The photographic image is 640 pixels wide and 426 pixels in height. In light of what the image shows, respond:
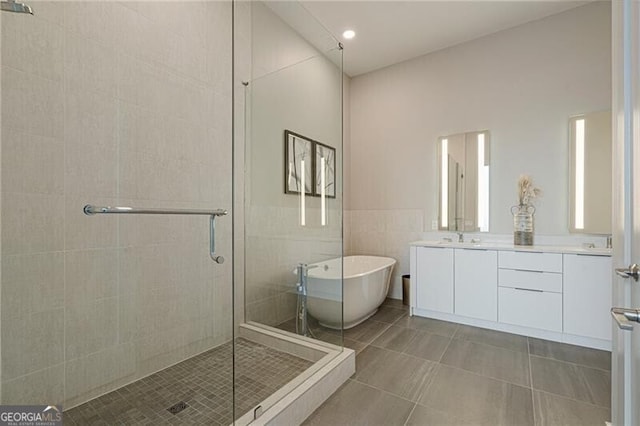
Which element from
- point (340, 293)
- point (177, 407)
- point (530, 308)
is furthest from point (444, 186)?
point (177, 407)

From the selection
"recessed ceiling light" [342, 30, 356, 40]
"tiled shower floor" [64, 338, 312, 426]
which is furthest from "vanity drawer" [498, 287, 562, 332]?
"recessed ceiling light" [342, 30, 356, 40]

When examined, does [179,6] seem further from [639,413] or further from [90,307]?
[639,413]

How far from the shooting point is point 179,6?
2.07 m

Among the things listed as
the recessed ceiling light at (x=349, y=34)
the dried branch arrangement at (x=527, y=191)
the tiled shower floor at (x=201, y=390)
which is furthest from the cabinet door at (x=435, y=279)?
the recessed ceiling light at (x=349, y=34)

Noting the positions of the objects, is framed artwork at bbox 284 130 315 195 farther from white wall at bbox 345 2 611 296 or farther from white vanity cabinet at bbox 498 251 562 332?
white vanity cabinet at bbox 498 251 562 332

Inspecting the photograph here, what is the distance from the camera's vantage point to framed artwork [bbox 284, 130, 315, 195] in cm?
219

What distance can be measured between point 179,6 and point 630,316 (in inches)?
110

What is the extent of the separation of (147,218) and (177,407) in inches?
43.7

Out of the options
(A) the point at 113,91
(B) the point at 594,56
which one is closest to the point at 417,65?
(B) the point at 594,56

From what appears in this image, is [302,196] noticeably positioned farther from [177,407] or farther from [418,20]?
[418,20]

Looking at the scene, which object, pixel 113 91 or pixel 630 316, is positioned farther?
pixel 113 91

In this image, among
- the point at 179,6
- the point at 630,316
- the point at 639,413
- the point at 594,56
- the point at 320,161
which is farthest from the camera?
the point at 594,56

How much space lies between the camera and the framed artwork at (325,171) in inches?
94.4

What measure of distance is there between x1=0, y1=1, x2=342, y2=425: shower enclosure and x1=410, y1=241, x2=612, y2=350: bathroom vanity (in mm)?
1302
